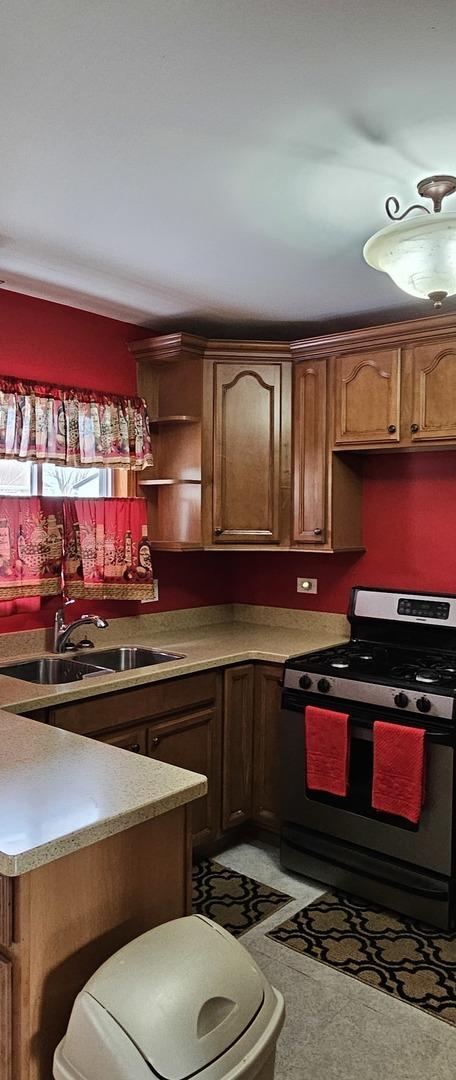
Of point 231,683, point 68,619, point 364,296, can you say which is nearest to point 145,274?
point 364,296

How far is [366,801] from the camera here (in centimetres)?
282

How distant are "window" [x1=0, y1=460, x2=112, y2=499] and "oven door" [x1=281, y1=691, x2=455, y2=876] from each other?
1258 mm

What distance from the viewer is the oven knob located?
270 cm

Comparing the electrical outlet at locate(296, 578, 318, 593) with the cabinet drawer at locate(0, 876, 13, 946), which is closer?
the cabinet drawer at locate(0, 876, 13, 946)

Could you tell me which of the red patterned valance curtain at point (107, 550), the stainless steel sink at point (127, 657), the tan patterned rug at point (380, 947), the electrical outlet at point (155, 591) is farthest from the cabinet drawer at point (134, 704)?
the tan patterned rug at point (380, 947)

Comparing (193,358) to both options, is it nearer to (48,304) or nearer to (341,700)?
(48,304)

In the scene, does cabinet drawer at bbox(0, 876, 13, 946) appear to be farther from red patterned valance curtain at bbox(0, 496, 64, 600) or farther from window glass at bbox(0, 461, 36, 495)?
window glass at bbox(0, 461, 36, 495)

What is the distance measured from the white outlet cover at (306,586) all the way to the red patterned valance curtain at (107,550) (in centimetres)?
83

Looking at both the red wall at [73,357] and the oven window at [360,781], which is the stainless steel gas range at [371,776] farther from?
the red wall at [73,357]

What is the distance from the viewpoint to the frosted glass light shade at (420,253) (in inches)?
71.2

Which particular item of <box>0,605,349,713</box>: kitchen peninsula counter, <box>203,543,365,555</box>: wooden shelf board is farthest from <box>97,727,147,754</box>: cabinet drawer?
<box>203,543,365,555</box>: wooden shelf board

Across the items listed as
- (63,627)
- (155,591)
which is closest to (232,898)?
(63,627)

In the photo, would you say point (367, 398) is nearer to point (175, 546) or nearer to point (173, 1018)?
point (175, 546)

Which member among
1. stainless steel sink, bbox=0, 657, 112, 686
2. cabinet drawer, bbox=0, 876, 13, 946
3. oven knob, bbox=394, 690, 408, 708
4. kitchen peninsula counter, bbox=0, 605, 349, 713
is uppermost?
kitchen peninsula counter, bbox=0, 605, 349, 713
